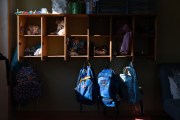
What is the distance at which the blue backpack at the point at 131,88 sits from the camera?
394cm

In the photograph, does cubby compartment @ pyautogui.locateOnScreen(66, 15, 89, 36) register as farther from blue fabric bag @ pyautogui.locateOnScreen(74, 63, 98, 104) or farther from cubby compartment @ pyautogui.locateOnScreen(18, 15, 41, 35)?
blue fabric bag @ pyautogui.locateOnScreen(74, 63, 98, 104)

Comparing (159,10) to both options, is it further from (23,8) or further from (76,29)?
(23,8)

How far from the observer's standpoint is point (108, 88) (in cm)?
390

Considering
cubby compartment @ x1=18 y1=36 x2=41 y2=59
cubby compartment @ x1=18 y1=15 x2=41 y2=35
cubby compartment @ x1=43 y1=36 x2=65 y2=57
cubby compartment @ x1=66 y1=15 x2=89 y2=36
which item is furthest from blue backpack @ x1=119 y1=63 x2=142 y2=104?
cubby compartment @ x1=18 y1=15 x2=41 y2=35

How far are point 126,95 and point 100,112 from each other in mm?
560

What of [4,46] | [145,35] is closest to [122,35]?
[145,35]

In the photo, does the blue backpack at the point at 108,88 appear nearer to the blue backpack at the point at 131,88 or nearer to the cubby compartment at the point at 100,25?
the blue backpack at the point at 131,88

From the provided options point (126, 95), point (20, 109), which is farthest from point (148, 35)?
point (20, 109)

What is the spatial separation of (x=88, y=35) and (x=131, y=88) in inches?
38.2

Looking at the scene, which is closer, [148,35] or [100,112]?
[148,35]

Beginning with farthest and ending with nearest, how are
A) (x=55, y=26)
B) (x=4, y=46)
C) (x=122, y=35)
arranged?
(x=55, y=26) → (x=122, y=35) → (x=4, y=46)

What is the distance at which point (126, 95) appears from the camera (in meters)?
3.95

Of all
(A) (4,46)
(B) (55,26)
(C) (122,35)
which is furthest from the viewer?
(B) (55,26)

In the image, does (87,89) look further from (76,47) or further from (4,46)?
(4,46)
